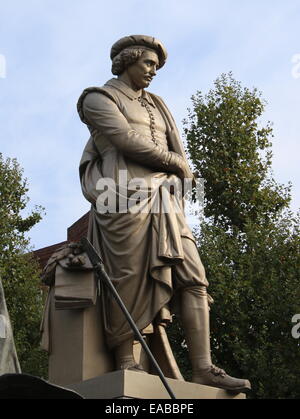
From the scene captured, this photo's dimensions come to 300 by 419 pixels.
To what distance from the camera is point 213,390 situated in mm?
8016

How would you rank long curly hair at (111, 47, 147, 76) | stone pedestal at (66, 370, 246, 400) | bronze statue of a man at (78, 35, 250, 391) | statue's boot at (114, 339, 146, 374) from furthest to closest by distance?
long curly hair at (111, 47, 147, 76)
bronze statue of a man at (78, 35, 250, 391)
statue's boot at (114, 339, 146, 374)
stone pedestal at (66, 370, 246, 400)

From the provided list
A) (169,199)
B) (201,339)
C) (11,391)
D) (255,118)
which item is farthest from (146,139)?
(255,118)

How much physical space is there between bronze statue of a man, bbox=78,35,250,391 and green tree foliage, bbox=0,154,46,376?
41.2ft

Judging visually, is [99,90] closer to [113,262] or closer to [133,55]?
[133,55]

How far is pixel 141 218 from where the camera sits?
8.45 metres

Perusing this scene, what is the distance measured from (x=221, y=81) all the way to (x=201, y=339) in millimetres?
17774

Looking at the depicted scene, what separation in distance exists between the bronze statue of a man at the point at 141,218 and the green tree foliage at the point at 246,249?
9.29m

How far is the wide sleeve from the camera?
8664 millimetres

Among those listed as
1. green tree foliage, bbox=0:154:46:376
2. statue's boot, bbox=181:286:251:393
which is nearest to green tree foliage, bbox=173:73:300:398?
green tree foliage, bbox=0:154:46:376

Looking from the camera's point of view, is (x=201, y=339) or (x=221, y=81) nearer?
(x=201, y=339)

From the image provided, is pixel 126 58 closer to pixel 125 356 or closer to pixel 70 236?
pixel 125 356

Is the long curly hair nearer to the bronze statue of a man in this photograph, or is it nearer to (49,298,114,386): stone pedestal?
the bronze statue of a man
